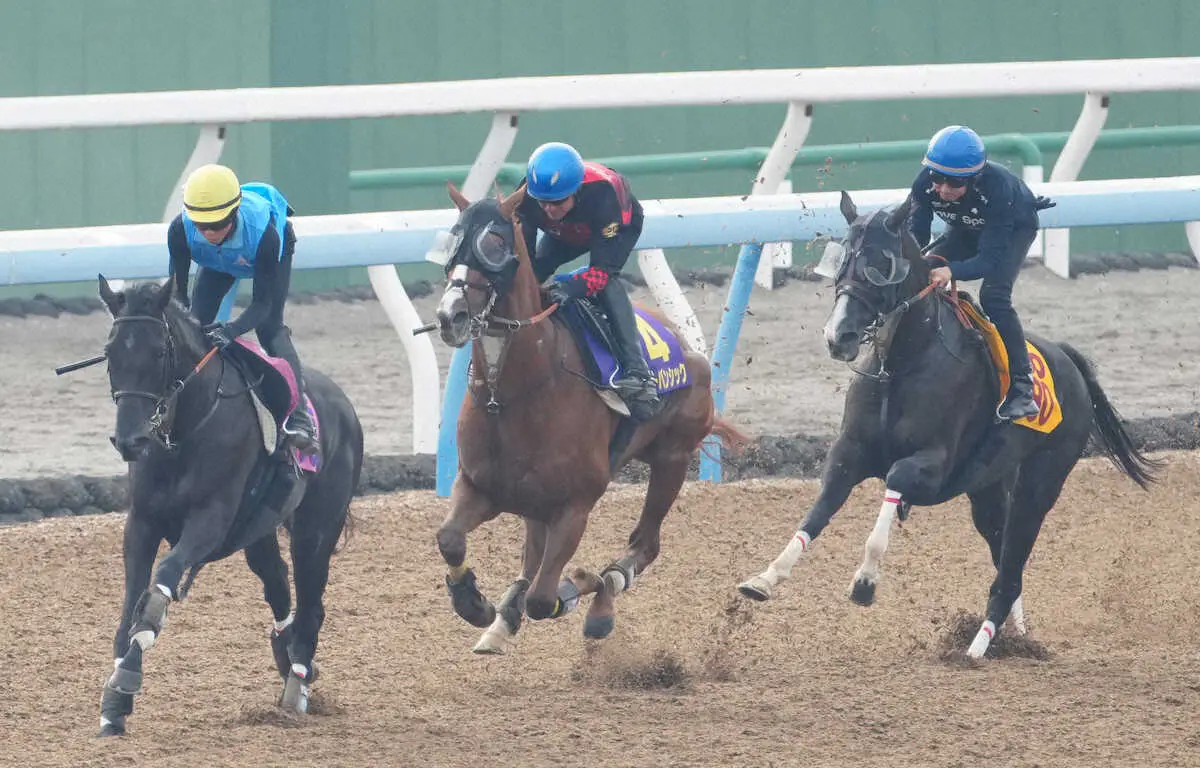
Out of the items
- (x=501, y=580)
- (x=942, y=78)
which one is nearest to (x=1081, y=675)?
(x=501, y=580)

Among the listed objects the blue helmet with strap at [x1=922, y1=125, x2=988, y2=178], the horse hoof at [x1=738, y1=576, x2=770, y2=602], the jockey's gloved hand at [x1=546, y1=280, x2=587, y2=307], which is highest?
the blue helmet with strap at [x1=922, y1=125, x2=988, y2=178]

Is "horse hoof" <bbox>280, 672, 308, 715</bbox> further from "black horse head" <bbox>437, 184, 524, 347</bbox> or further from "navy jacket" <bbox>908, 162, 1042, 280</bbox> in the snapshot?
"navy jacket" <bbox>908, 162, 1042, 280</bbox>

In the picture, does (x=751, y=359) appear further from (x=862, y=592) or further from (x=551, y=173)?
(x=551, y=173)

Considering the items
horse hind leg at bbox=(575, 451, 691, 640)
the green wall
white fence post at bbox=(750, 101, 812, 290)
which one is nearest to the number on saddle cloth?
horse hind leg at bbox=(575, 451, 691, 640)

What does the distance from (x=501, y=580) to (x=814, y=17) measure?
22.8 ft

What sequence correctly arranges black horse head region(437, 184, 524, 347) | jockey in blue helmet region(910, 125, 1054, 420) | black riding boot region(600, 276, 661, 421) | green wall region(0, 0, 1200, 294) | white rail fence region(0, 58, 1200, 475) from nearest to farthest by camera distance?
1. black horse head region(437, 184, 524, 347)
2. black riding boot region(600, 276, 661, 421)
3. jockey in blue helmet region(910, 125, 1054, 420)
4. white rail fence region(0, 58, 1200, 475)
5. green wall region(0, 0, 1200, 294)

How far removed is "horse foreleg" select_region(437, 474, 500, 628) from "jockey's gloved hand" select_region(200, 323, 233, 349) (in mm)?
871

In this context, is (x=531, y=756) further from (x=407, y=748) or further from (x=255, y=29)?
(x=255, y=29)

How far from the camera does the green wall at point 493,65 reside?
12781 millimetres

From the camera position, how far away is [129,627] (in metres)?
6.19

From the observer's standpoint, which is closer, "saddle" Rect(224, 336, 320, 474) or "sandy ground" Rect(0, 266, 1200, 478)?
"saddle" Rect(224, 336, 320, 474)

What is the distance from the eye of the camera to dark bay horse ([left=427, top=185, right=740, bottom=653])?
6523 millimetres

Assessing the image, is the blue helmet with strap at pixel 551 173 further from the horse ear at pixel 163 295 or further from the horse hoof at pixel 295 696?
the horse hoof at pixel 295 696

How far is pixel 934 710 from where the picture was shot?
663 cm
